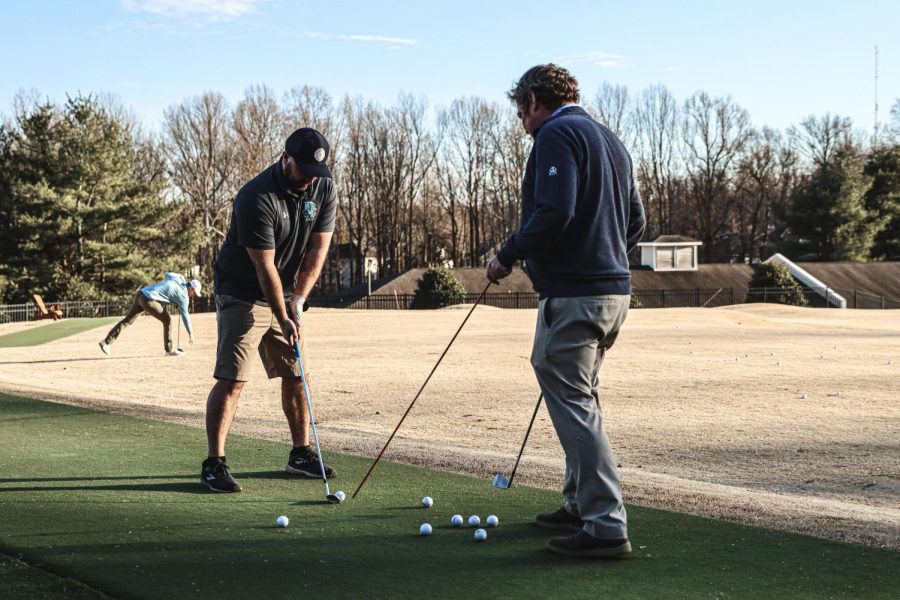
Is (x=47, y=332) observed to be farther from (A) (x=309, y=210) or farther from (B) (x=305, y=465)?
(A) (x=309, y=210)

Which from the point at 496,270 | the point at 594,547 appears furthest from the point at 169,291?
the point at 594,547

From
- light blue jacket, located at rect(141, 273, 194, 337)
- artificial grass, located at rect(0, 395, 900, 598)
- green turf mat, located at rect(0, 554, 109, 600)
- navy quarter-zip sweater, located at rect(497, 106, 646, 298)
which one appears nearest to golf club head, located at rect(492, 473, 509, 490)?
artificial grass, located at rect(0, 395, 900, 598)

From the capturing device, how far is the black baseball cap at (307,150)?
224 inches

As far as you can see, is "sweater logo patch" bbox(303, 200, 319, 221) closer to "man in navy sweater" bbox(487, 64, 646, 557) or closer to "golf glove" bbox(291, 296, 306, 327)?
"golf glove" bbox(291, 296, 306, 327)

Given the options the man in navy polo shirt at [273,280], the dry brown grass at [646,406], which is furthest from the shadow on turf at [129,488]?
the dry brown grass at [646,406]

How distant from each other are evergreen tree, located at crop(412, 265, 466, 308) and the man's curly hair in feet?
143

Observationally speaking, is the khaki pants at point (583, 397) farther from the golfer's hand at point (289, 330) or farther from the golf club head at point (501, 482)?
the golfer's hand at point (289, 330)

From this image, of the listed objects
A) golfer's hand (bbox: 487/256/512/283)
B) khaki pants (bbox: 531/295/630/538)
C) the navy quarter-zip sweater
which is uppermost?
Result: the navy quarter-zip sweater

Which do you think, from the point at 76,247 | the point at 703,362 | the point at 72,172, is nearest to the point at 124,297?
the point at 76,247

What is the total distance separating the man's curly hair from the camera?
4.59 meters

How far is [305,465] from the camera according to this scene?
20.8 feet

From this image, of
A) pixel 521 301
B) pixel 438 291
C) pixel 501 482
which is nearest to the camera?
pixel 501 482

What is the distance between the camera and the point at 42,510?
5.25 metres

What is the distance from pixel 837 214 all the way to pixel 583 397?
72.2 meters
